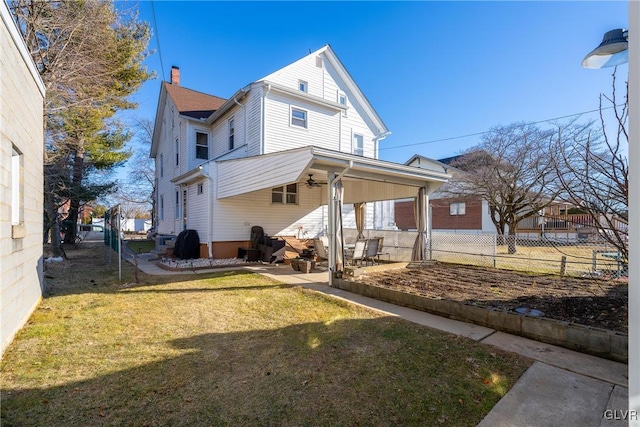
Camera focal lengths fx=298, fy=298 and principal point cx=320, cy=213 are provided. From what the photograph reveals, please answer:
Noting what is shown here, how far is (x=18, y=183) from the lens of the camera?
4.50 m

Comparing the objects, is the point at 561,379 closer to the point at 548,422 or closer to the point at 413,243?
the point at 548,422

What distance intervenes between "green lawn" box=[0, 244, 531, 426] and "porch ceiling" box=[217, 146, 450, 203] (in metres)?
A: 3.36

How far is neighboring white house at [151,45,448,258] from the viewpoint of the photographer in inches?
335

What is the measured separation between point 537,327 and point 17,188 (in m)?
7.73

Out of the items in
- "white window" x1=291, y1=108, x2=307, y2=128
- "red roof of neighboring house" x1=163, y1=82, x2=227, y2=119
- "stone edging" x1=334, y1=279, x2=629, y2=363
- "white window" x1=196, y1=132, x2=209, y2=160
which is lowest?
"stone edging" x1=334, y1=279, x2=629, y2=363

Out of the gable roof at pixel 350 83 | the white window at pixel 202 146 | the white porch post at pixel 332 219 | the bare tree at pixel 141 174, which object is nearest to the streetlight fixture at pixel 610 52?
the white porch post at pixel 332 219

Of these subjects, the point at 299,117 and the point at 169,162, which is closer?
the point at 299,117

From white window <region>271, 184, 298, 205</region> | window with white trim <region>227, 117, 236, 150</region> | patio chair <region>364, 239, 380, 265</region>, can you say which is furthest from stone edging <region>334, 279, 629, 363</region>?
window with white trim <region>227, 117, 236, 150</region>

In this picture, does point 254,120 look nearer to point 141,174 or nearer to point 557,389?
point 557,389

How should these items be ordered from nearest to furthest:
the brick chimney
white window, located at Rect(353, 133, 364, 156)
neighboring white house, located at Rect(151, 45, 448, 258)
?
neighboring white house, located at Rect(151, 45, 448, 258) < white window, located at Rect(353, 133, 364, 156) < the brick chimney

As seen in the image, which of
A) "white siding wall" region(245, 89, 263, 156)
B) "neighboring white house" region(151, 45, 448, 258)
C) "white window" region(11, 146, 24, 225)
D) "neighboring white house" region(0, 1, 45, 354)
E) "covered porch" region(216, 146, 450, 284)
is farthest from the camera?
"white siding wall" region(245, 89, 263, 156)

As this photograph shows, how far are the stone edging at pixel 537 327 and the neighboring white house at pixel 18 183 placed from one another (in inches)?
231

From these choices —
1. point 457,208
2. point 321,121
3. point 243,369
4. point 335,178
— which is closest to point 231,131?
point 321,121

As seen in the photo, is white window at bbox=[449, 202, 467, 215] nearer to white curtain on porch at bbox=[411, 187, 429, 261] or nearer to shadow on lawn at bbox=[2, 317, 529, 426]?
white curtain on porch at bbox=[411, 187, 429, 261]
